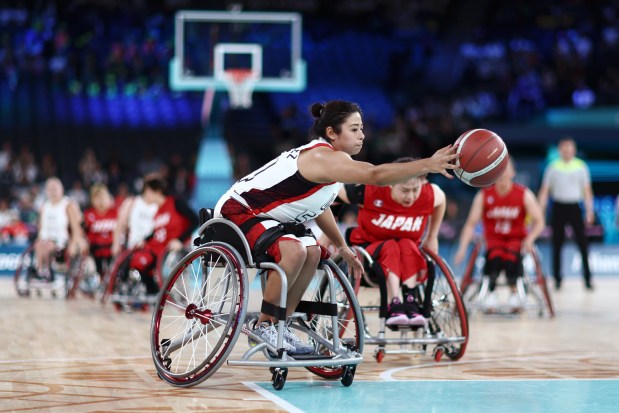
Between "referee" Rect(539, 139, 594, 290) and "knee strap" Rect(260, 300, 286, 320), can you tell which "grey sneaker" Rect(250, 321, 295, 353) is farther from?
"referee" Rect(539, 139, 594, 290)

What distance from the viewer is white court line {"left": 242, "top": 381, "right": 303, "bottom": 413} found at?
407 cm

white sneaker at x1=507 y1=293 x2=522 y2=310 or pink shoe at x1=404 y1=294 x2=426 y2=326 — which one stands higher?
pink shoe at x1=404 y1=294 x2=426 y2=326

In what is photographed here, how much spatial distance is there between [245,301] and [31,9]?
782 inches

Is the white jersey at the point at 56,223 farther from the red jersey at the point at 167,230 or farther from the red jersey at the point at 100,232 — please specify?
the red jersey at the point at 167,230

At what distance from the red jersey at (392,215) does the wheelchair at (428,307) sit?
160mm

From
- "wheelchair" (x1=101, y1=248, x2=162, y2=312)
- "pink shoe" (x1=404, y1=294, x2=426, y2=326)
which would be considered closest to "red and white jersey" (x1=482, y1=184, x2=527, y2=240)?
"wheelchair" (x1=101, y1=248, x2=162, y2=312)

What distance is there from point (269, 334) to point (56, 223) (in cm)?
700

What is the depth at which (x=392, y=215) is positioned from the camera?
20.3 feet

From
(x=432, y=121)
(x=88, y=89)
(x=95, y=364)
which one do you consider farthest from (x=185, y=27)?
(x=95, y=364)

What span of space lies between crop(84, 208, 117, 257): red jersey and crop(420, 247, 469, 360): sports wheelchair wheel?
18.7ft

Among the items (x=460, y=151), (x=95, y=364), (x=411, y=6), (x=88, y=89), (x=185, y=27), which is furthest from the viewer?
(x=411, y=6)

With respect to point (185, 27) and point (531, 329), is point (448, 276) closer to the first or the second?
point (531, 329)

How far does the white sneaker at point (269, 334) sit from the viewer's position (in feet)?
15.1

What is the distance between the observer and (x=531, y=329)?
25.9ft
